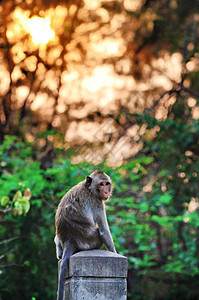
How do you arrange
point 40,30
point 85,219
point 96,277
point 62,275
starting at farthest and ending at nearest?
point 40,30, point 85,219, point 62,275, point 96,277

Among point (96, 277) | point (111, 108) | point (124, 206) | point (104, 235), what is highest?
point (111, 108)

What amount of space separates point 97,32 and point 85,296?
7.88 meters

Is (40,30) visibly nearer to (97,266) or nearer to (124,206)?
(124,206)

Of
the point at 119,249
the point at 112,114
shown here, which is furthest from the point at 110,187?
the point at 112,114

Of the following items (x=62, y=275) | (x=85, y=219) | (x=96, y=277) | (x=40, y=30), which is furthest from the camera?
(x=40, y=30)

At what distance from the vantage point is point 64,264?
397cm

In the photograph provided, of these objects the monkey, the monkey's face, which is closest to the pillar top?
the monkey

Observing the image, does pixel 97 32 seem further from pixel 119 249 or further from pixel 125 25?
pixel 119 249

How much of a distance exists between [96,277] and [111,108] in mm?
6928

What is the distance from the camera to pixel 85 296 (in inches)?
148

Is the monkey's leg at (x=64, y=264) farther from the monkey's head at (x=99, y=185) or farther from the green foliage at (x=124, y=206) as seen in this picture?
the green foliage at (x=124, y=206)

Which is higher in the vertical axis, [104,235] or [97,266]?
[104,235]

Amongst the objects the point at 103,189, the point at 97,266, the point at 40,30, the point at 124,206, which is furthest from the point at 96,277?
the point at 40,30

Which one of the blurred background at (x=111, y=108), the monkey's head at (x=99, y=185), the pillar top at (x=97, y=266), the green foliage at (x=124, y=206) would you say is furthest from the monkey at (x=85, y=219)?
the blurred background at (x=111, y=108)
